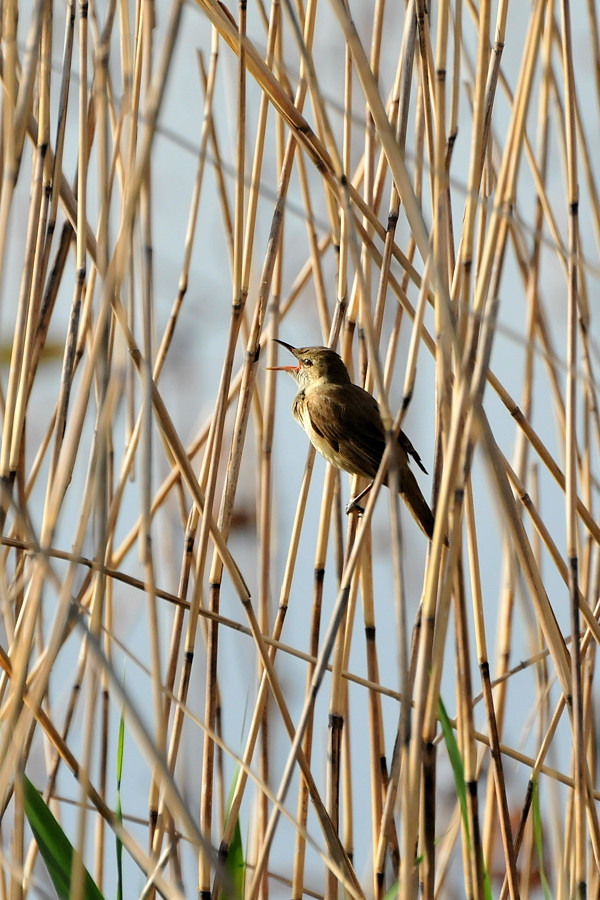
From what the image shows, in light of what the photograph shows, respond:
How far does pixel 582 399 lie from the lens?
199 centimetres

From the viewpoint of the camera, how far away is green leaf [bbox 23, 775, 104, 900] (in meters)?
1.23

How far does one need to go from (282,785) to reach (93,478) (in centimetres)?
42

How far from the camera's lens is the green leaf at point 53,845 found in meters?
1.23

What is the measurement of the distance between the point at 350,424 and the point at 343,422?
0.02 m

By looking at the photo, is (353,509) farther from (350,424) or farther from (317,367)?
(317,367)

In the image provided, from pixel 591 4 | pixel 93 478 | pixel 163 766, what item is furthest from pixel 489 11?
pixel 163 766

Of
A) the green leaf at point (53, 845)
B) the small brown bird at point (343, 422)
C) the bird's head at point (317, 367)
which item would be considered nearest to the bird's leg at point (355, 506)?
the small brown bird at point (343, 422)

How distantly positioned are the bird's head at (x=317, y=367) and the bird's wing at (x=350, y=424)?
0.03 meters

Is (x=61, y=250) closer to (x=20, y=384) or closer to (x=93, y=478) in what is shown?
(x=20, y=384)

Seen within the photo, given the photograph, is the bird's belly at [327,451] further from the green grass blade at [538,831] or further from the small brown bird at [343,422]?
the green grass blade at [538,831]

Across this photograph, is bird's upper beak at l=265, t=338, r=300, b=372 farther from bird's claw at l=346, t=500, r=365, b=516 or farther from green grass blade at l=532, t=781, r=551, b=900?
green grass blade at l=532, t=781, r=551, b=900

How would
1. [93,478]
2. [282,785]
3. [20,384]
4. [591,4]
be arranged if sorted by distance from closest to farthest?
[93,478] → [282,785] → [20,384] → [591,4]

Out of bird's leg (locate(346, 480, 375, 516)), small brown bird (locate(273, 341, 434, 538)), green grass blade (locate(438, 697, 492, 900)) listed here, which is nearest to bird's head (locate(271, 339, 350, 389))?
small brown bird (locate(273, 341, 434, 538))

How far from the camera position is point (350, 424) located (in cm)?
196
